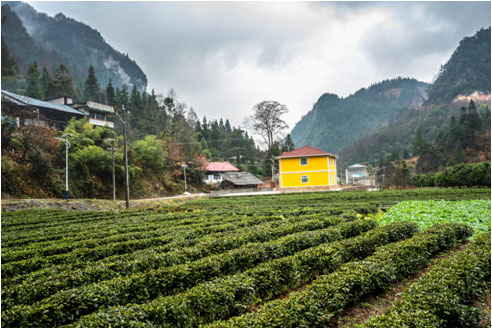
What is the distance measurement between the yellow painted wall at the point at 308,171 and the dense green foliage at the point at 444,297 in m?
32.7

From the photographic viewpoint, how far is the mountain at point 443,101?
283ft

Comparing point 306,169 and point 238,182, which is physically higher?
point 306,169

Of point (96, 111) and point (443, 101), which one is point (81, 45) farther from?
point (443, 101)

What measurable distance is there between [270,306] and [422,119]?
10405 cm

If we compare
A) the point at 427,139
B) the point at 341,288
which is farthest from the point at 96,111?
the point at 427,139

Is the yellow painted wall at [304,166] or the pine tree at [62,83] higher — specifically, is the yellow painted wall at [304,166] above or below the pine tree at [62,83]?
below

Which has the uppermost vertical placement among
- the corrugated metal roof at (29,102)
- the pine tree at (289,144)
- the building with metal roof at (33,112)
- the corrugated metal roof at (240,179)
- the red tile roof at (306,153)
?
the corrugated metal roof at (29,102)

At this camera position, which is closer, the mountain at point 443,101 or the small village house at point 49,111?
the small village house at point 49,111

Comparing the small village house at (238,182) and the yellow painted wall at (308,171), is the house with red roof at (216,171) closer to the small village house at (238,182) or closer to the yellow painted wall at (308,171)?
the small village house at (238,182)

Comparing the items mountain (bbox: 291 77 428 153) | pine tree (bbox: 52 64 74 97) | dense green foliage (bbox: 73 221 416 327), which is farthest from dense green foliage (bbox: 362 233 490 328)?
mountain (bbox: 291 77 428 153)

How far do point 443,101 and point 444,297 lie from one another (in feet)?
379

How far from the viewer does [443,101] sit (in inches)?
3885

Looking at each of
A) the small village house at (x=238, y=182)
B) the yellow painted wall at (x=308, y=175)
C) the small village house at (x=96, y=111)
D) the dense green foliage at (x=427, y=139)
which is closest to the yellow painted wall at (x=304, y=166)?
the yellow painted wall at (x=308, y=175)

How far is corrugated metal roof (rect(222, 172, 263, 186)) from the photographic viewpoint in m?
47.3
